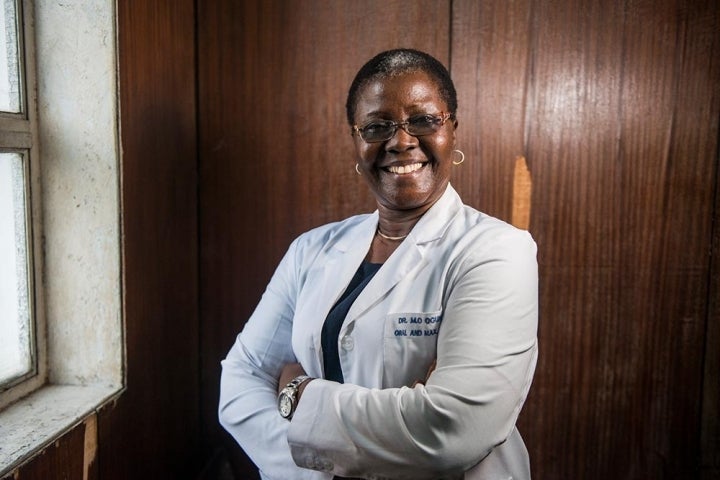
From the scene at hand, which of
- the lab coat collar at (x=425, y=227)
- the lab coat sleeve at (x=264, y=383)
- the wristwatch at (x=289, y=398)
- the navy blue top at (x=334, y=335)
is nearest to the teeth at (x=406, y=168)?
the lab coat collar at (x=425, y=227)

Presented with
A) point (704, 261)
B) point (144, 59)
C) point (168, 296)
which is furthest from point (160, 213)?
point (704, 261)

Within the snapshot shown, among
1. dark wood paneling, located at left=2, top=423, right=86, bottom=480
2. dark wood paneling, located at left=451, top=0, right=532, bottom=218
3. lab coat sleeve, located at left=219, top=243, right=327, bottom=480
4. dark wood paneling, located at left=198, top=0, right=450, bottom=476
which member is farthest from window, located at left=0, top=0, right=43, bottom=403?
dark wood paneling, located at left=451, top=0, right=532, bottom=218

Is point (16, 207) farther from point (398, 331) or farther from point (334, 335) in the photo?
point (398, 331)

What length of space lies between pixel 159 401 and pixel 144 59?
100cm

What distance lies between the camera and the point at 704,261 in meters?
2.06

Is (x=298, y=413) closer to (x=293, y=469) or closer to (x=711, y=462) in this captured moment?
(x=293, y=469)

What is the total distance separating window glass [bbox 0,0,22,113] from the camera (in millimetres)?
1514

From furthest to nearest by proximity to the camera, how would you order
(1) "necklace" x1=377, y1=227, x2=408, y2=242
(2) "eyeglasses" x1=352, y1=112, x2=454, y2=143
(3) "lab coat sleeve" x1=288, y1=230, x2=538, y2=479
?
(1) "necklace" x1=377, y1=227, x2=408, y2=242
(2) "eyeglasses" x1=352, y1=112, x2=454, y2=143
(3) "lab coat sleeve" x1=288, y1=230, x2=538, y2=479

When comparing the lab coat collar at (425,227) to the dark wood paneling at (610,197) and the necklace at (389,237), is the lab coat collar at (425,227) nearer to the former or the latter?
Answer: the necklace at (389,237)

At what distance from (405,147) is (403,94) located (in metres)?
0.11

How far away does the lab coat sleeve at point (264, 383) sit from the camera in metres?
1.32

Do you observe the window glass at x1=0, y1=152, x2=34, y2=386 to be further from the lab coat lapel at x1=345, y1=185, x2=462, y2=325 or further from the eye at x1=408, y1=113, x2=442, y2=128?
the eye at x1=408, y1=113, x2=442, y2=128

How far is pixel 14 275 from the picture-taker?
5.13ft

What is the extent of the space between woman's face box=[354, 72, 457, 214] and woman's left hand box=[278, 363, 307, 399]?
44 centimetres
